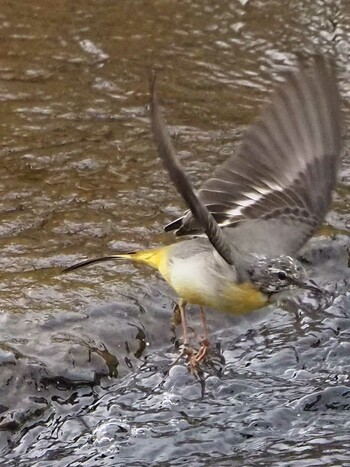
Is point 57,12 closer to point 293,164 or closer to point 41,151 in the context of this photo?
point 41,151

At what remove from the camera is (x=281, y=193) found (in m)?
6.34

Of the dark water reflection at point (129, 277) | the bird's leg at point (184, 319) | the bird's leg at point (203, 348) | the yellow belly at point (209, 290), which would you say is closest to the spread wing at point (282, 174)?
the yellow belly at point (209, 290)

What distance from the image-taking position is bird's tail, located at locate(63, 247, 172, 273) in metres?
6.25

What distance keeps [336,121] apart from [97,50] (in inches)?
150

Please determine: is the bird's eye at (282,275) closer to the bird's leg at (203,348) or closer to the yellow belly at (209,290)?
Result: the yellow belly at (209,290)

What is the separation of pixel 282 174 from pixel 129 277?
1043 mm

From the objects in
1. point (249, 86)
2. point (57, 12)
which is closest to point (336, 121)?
point (249, 86)

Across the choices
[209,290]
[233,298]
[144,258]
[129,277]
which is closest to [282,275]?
[233,298]

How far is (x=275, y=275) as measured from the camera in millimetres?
5887

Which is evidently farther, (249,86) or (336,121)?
(249,86)

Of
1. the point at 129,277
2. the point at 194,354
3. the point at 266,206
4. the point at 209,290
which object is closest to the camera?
the point at 209,290

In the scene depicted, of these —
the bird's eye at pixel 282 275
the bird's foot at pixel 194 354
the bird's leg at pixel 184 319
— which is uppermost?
the bird's eye at pixel 282 275

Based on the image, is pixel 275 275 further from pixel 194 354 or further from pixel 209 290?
pixel 194 354

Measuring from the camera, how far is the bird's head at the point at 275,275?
19.2ft
